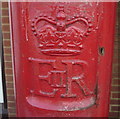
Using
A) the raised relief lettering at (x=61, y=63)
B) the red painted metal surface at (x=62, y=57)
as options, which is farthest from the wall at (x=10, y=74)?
the raised relief lettering at (x=61, y=63)

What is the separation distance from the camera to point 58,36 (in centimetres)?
111

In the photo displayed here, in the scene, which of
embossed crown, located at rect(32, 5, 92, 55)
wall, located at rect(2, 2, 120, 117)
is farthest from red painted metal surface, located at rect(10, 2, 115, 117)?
wall, located at rect(2, 2, 120, 117)

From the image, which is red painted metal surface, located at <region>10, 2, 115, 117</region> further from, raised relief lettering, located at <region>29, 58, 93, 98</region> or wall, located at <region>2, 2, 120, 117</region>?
wall, located at <region>2, 2, 120, 117</region>

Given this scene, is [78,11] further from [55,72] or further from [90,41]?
[55,72]

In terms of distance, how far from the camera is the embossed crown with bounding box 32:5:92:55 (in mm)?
1092

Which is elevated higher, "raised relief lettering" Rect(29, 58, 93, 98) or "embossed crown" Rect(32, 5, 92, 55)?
"embossed crown" Rect(32, 5, 92, 55)

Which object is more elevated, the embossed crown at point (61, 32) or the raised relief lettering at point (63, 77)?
the embossed crown at point (61, 32)

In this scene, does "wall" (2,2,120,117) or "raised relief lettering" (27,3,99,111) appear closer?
"raised relief lettering" (27,3,99,111)

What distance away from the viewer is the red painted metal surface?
3.60 feet

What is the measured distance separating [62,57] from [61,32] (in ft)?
0.53

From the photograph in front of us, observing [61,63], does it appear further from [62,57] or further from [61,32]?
[61,32]

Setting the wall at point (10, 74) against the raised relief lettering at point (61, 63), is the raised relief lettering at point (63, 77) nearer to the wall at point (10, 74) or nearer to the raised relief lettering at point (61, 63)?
the raised relief lettering at point (61, 63)

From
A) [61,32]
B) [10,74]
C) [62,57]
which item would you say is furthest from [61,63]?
[10,74]

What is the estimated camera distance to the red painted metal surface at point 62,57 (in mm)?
1099
